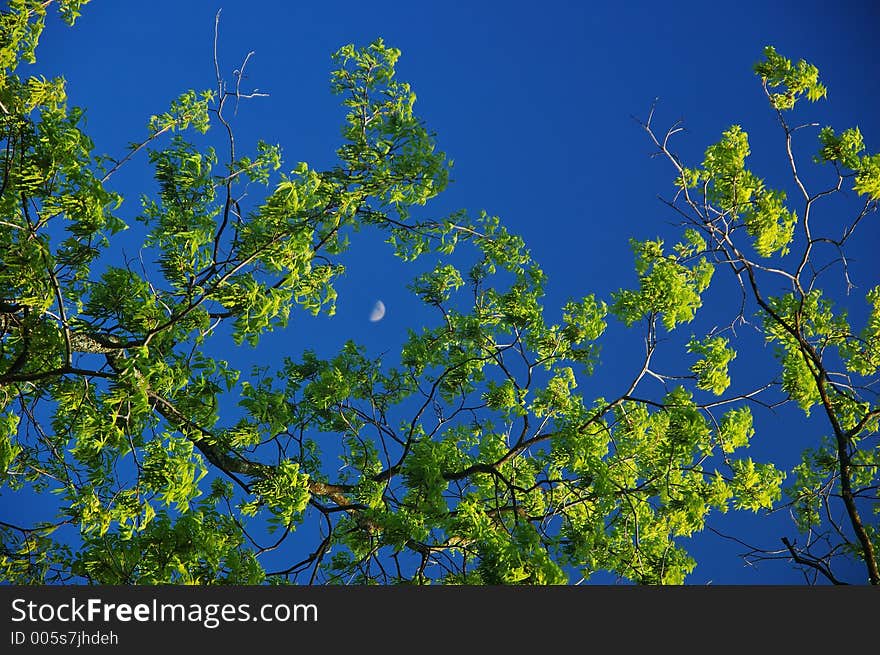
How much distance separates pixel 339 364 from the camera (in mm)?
7809

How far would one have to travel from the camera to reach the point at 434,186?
18.9 ft

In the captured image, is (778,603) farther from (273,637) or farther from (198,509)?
(198,509)

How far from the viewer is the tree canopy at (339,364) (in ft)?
15.3

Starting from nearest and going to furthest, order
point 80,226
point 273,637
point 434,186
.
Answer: point 273,637
point 80,226
point 434,186

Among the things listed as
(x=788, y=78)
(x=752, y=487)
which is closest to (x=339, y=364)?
(x=752, y=487)

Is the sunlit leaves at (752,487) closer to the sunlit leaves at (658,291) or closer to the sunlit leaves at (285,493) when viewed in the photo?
the sunlit leaves at (658,291)

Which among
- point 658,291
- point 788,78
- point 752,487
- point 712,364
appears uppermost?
point 788,78

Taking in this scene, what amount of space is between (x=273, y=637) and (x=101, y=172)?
130 inches

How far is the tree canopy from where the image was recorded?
4.67 m

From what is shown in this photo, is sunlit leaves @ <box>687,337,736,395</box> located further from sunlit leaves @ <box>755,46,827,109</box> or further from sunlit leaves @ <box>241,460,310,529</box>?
sunlit leaves @ <box>241,460,310,529</box>

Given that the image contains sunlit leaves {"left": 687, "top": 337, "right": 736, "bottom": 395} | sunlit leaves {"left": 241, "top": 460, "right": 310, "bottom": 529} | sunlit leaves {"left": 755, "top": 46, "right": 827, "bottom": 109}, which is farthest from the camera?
sunlit leaves {"left": 687, "top": 337, "right": 736, "bottom": 395}

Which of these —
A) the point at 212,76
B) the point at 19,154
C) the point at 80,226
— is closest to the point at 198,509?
the point at 80,226

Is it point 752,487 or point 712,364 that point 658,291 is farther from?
point 752,487

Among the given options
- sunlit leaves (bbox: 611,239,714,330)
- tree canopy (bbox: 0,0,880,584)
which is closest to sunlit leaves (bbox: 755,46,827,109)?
tree canopy (bbox: 0,0,880,584)
